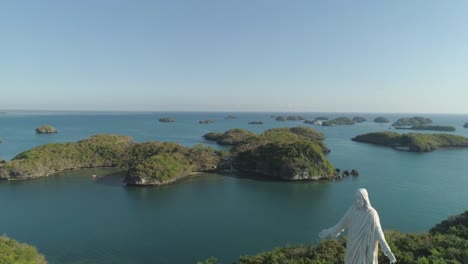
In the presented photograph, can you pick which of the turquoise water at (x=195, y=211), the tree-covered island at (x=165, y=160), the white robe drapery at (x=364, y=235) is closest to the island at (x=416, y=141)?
the turquoise water at (x=195, y=211)

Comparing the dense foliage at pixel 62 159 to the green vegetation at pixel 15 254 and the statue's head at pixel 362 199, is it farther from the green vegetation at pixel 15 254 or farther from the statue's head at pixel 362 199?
the statue's head at pixel 362 199

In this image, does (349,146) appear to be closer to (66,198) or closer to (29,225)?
(66,198)

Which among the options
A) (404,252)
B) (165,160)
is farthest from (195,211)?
(404,252)

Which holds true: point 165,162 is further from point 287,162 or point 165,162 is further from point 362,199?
point 362,199

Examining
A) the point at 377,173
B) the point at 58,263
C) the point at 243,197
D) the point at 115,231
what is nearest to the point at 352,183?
the point at 377,173

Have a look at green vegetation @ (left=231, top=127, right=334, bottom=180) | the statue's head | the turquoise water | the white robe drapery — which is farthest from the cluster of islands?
the statue's head

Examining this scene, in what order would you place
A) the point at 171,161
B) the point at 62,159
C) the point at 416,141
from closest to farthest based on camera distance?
1. the point at 171,161
2. the point at 62,159
3. the point at 416,141
